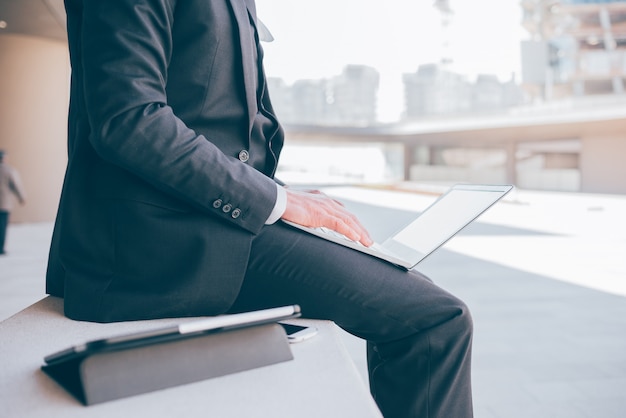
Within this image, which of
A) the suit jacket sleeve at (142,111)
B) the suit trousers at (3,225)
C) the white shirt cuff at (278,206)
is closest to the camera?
the suit jacket sleeve at (142,111)

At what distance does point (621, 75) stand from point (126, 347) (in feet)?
187

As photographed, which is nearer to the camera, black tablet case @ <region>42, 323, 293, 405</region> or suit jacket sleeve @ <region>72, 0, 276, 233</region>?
black tablet case @ <region>42, 323, 293, 405</region>

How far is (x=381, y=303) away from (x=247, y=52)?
1.98 ft

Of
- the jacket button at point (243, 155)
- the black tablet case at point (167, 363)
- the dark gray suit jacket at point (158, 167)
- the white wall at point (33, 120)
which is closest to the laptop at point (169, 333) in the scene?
the black tablet case at point (167, 363)

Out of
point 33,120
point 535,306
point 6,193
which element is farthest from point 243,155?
point 33,120

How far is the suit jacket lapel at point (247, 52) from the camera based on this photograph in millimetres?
1224

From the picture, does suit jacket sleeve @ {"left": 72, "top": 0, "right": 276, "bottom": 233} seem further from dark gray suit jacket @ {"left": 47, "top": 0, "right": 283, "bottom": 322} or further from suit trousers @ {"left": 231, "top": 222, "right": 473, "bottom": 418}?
suit trousers @ {"left": 231, "top": 222, "right": 473, "bottom": 418}

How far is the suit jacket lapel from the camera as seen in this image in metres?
1.22

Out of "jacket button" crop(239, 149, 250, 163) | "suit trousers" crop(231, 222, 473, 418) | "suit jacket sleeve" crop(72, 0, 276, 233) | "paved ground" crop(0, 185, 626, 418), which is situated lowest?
"paved ground" crop(0, 185, 626, 418)

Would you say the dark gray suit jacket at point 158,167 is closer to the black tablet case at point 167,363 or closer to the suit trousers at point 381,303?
the suit trousers at point 381,303

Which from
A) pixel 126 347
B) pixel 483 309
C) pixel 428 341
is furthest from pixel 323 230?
pixel 483 309

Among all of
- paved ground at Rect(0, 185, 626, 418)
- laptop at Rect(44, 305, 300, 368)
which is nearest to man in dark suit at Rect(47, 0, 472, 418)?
laptop at Rect(44, 305, 300, 368)

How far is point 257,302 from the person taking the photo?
1.24 m

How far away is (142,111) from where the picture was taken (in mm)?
1071
